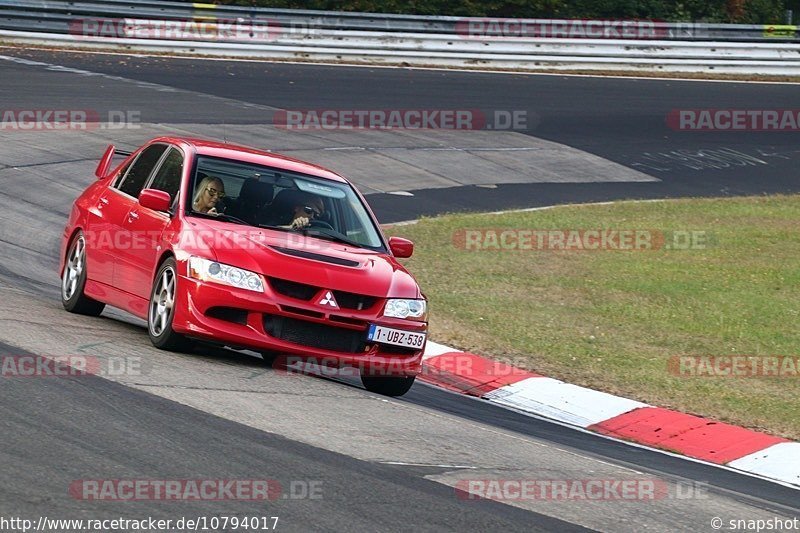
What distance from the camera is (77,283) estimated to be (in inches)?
413

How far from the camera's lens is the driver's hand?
9.51 meters

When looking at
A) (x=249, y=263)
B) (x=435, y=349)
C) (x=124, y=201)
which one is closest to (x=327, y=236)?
(x=249, y=263)

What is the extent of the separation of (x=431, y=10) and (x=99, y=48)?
34.1 feet

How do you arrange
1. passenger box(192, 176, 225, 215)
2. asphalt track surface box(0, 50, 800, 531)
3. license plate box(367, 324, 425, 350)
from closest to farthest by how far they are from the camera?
asphalt track surface box(0, 50, 800, 531) → license plate box(367, 324, 425, 350) → passenger box(192, 176, 225, 215)

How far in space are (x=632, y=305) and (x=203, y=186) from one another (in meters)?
5.56

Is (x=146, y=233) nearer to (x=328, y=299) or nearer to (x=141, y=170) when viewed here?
(x=141, y=170)

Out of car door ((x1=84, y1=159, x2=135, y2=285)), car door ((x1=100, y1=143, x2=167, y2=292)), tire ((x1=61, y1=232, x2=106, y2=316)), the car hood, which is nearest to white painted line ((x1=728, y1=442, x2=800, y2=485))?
the car hood

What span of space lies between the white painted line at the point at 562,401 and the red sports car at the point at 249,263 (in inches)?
45.3

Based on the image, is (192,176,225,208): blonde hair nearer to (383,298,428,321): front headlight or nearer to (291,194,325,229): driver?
(291,194,325,229): driver

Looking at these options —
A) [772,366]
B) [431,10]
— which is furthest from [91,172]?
[431,10]

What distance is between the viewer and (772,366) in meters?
11.5

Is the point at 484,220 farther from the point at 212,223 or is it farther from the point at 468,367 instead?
the point at 212,223

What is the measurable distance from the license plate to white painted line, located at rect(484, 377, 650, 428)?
1.22 meters

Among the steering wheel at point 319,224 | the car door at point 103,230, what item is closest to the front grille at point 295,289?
the steering wheel at point 319,224
